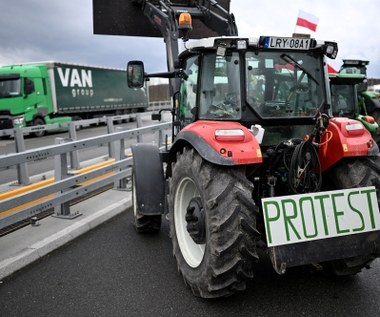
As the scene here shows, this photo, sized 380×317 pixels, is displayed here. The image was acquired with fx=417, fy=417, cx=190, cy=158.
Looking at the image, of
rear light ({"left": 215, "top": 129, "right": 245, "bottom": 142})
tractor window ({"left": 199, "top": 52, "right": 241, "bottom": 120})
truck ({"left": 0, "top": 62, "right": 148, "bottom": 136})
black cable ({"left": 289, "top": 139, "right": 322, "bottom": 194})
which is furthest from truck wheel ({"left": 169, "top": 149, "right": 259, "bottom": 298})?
truck ({"left": 0, "top": 62, "right": 148, "bottom": 136})

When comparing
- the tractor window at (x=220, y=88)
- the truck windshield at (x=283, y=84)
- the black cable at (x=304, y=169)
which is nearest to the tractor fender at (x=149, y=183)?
the tractor window at (x=220, y=88)

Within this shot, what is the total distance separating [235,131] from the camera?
3.23 metres

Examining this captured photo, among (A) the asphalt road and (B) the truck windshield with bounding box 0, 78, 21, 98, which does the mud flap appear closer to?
(A) the asphalt road

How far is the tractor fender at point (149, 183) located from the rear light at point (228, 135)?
1.69 meters

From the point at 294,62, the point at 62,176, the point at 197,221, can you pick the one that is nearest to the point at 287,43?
the point at 294,62

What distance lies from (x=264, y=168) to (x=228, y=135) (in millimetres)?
634

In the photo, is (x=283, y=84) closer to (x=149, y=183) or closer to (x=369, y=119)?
(x=149, y=183)

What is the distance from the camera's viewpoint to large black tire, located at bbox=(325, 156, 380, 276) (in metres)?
3.41

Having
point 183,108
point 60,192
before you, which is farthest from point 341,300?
point 60,192

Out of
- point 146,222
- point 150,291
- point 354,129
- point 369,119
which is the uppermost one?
point 354,129

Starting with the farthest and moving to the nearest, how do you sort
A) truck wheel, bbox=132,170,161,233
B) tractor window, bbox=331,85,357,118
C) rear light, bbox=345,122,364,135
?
1. tractor window, bbox=331,85,357,118
2. truck wheel, bbox=132,170,161,233
3. rear light, bbox=345,122,364,135

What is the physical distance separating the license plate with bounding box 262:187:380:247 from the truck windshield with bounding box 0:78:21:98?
18616 mm

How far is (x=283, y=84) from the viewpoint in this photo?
3805mm

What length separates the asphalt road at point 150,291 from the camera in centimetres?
336
